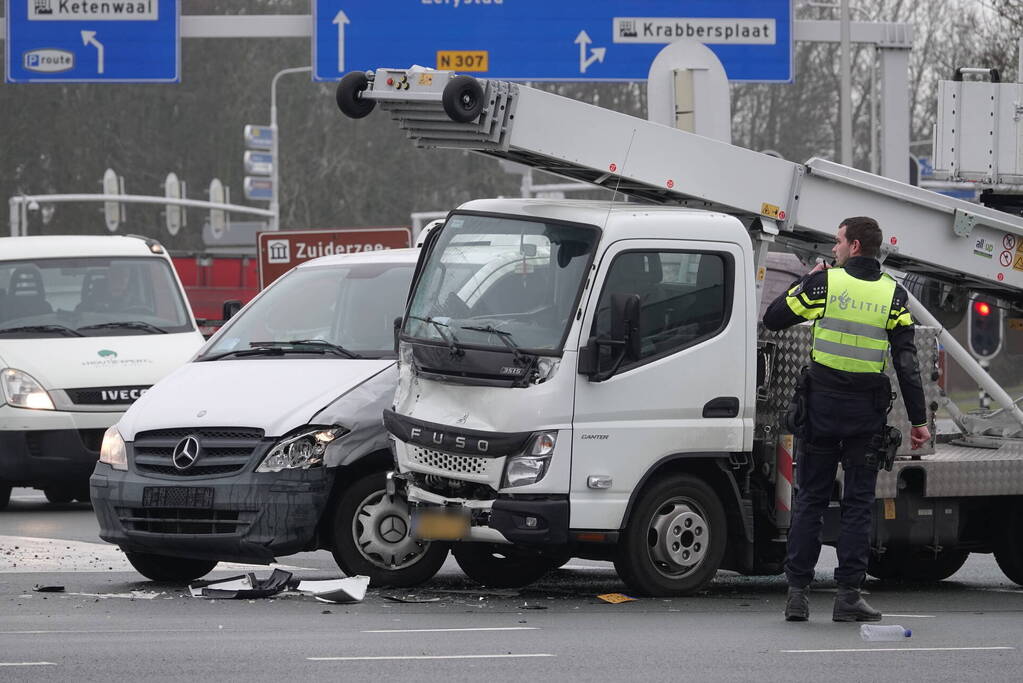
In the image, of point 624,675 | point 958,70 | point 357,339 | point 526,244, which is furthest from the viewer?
point 958,70

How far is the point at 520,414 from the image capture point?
952cm

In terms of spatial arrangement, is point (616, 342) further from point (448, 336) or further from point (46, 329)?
point (46, 329)

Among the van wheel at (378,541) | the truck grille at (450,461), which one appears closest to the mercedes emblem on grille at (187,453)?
Answer: the van wheel at (378,541)

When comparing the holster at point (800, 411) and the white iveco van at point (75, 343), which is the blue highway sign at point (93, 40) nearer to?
the white iveco van at point (75, 343)

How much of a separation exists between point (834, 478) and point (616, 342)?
1265mm

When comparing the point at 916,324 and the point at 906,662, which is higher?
the point at 916,324

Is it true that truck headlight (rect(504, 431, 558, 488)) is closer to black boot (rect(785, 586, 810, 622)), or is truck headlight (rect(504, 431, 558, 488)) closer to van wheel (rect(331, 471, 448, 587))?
van wheel (rect(331, 471, 448, 587))

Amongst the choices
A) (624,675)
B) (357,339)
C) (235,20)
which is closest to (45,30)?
(235,20)

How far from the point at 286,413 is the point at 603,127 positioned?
2.25 m

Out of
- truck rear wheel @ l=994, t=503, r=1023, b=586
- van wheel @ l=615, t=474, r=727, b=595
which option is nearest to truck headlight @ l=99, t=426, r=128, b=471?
van wheel @ l=615, t=474, r=727, b=595

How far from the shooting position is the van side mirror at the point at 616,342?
31.3ft

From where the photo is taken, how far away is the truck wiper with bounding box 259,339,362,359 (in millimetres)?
10750

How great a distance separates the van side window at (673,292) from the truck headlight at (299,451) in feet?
5.36

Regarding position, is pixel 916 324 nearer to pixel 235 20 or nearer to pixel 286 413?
pixel 286 413
